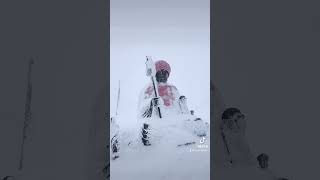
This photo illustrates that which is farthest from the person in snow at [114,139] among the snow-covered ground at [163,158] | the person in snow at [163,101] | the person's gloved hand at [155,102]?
the person's gloved hand at [155,102]

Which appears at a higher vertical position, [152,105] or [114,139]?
[152,105]

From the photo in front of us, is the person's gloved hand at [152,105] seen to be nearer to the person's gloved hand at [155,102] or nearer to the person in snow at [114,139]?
the person's gloved hand at [155,102]

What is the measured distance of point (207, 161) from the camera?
4.00 m

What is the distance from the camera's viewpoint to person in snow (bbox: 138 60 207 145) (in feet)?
13.2

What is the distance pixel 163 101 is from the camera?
4117 millimetres

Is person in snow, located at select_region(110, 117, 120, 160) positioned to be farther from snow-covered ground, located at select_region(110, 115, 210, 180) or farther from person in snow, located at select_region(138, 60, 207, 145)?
person in snow, located at select_region(138, 60, 207, 145)

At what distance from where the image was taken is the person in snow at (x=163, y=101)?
402 centimetres

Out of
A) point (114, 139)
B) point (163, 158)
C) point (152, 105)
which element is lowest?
point (163, 158)
